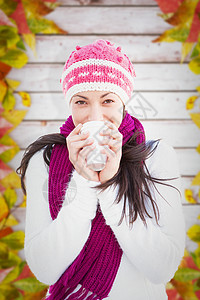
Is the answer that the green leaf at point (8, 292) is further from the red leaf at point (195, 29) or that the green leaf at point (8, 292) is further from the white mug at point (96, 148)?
the red leaf at point (195, 29)

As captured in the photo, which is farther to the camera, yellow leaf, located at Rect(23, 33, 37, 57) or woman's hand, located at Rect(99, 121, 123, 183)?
yellow leaf, located at Rect(23, 33, 37, 57)

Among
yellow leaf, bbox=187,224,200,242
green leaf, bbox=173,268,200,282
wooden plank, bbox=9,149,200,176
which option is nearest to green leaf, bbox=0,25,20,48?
wooden plank, bbox=9,149,200,176

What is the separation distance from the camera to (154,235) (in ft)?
2.39

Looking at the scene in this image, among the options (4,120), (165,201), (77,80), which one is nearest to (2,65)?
(4,120)

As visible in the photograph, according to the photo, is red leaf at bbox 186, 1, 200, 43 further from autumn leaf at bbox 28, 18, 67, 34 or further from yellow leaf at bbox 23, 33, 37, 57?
yellow leaf at bbox 23, 33, 37, 57

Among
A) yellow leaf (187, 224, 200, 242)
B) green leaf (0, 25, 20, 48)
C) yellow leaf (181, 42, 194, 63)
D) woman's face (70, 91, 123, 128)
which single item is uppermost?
green leaf (0, 25, 20, 48)

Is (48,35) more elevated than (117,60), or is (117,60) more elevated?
(48,35)

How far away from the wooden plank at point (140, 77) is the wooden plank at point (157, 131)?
173 mm

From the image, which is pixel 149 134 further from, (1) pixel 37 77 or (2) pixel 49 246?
(2) pixel 49 246

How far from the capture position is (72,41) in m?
1.47

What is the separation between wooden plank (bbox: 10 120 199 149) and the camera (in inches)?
59.6

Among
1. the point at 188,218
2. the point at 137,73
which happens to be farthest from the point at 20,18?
the point at 188,218

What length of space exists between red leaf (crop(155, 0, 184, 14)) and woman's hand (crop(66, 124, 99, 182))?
105cm

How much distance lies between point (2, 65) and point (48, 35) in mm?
278
